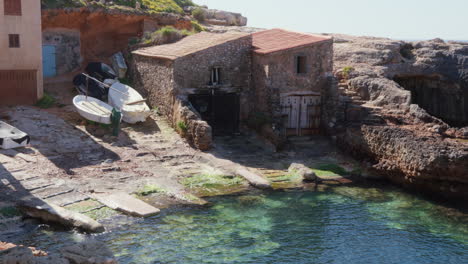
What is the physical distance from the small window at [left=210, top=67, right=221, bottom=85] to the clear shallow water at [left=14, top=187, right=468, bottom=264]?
24.6 ft

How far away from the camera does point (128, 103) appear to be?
25.8 meters

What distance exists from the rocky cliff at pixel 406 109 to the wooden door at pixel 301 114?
1.03 m

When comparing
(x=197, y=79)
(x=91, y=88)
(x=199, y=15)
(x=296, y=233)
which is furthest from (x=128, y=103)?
(x=199, y=15)

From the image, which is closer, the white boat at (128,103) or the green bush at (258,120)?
the white boat at (128,103)

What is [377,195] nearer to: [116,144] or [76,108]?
[116,144]

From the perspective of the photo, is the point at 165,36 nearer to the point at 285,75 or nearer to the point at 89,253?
the point at 285,75

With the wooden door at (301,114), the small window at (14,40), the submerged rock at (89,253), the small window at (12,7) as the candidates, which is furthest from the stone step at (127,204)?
the small window at (12,7)

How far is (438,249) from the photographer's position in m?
16.1

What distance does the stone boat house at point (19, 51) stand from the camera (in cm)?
2509

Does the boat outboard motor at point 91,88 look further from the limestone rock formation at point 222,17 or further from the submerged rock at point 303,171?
the limestone rock formation at point 222,17

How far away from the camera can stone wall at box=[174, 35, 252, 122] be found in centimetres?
2489

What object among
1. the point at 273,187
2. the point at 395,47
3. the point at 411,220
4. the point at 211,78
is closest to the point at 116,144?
the point at 211,78

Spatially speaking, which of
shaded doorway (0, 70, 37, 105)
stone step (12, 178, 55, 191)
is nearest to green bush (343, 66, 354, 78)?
shaded doorway (0, 70, 37, 105)

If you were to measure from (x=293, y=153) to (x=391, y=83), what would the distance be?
6611 millimetres
